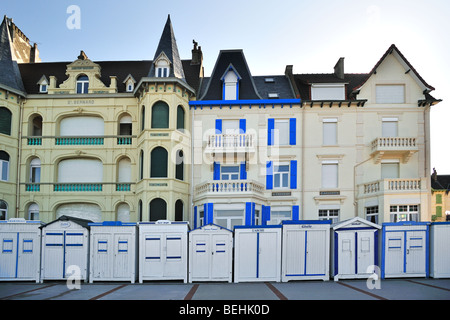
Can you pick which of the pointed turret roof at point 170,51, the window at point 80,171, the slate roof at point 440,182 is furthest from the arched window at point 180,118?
the slate roof at point 440,182

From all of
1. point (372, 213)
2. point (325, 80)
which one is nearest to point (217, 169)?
point (325, 80)

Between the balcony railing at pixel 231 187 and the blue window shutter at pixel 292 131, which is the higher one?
the blue window shutter at pixel 292 131

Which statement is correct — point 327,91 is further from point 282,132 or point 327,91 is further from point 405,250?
point 405,250

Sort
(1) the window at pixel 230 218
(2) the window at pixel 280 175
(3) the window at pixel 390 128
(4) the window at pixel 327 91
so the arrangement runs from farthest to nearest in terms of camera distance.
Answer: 1. (4) the window at pixel 327 91
2. (3) the window at pixel 390 128
3. (2) the window at pixel 280 175
4. (1) the window at pixel 230 218

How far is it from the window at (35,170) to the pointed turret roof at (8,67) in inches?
168

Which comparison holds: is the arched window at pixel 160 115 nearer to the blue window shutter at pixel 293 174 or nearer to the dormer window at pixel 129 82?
the dormer window at pixel 129 82

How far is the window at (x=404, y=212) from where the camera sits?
76.0 ft

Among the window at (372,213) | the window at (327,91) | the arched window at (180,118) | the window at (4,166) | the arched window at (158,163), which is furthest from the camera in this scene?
the window at (327,91)

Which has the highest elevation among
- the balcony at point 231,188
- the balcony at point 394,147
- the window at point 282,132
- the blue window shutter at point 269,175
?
the window at point 282,132

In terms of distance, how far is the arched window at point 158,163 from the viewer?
24297 millimetres

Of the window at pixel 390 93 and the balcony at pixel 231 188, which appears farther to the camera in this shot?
the window at pixel 390 93

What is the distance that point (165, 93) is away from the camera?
A: 2473cm
